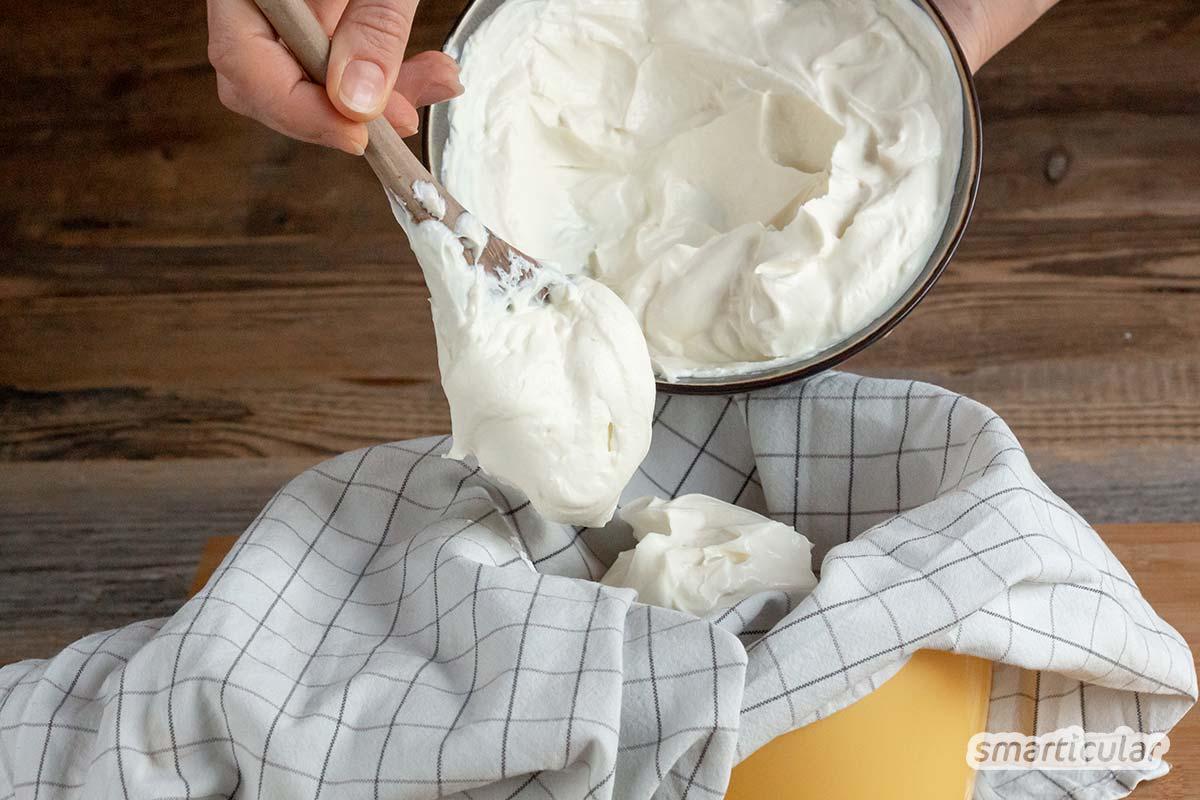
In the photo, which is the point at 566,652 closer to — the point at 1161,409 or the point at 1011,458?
the point at 1011,458

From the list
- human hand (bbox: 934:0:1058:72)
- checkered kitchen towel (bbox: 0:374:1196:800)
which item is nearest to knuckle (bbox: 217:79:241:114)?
checkered kitchen towel (bbox: 0:374:1196:800)

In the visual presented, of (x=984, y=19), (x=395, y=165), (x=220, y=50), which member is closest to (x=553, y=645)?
(x=395, y=165)

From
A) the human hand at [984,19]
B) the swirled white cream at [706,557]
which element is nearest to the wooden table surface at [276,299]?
the human hand at [984,19]

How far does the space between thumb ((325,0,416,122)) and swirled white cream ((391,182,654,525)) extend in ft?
0.19

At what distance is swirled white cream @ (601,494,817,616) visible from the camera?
74cm

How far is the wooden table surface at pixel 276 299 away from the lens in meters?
1.15

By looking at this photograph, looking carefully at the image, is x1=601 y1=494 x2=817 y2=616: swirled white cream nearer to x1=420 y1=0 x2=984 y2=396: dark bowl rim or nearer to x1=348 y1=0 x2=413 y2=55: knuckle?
x1=420 y1=0 x2=984 y2=396: dark bowl rim

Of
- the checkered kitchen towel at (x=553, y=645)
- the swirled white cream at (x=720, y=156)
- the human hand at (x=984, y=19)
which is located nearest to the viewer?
the checkered kitchen towel at (x=553, y=645)

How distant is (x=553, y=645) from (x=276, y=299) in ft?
2.45

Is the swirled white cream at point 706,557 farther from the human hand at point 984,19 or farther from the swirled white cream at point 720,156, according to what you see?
the human hand at point 984,19

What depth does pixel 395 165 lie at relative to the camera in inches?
28.6

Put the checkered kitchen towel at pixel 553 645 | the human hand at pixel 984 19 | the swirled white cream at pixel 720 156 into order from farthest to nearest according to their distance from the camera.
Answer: the human hand at pixel 984 19 → the swirled white cream at pixel 720 156 → the checkered kitchen towel at pixel 553 645

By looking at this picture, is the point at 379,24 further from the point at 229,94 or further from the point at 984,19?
the point at 984,19

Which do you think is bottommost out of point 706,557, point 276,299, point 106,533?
point 106,533
